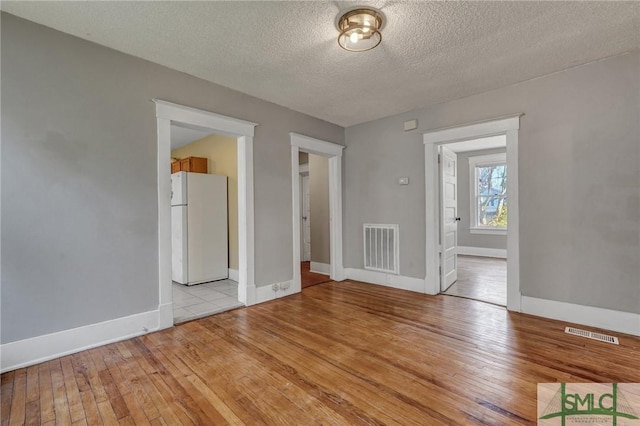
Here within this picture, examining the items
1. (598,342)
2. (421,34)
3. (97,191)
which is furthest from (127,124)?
(598,342)

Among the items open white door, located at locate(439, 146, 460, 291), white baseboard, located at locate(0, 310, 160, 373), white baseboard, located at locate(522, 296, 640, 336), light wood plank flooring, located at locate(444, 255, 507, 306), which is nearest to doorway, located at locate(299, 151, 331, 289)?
open white door, located at locate(439, 146, 460, 291)

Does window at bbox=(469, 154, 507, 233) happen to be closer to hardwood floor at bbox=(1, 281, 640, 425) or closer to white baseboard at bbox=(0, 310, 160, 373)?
hardwood floor at bbox=(1, 281, 640, 425)

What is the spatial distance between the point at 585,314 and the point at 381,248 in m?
2.33

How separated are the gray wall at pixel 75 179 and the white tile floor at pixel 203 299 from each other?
0.53 m

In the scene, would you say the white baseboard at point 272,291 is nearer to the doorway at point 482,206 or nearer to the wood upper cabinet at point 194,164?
the wood upper cabinet at point 194,164

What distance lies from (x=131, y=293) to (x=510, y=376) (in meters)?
3.07

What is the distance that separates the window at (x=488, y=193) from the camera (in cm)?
697

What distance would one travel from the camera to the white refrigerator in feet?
14.4

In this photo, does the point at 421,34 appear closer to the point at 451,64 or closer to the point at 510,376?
the point at 451,64

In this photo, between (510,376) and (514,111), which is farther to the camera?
(514,111)

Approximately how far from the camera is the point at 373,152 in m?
4.43

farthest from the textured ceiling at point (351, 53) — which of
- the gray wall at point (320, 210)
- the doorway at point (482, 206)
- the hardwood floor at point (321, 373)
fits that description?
the doorway at point (482, 206)
